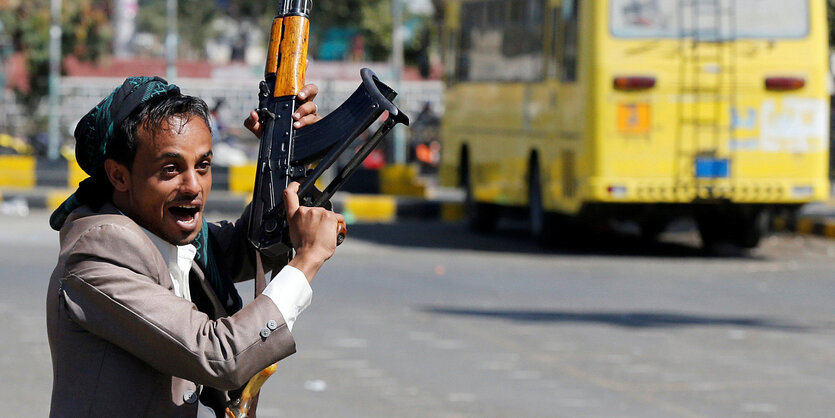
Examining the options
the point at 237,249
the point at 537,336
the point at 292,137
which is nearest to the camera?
the point at 292,137

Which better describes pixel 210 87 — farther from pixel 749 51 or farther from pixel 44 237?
pixel 749 51

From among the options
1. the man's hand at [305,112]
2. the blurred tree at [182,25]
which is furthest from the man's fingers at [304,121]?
the blurred tree at [182,25]

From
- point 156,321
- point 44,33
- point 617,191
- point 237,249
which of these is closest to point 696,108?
point 617,191

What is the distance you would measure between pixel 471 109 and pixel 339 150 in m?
15.8

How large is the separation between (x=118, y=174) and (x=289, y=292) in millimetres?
379

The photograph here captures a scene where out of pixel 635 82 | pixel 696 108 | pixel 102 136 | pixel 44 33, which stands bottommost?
pixel 102 136

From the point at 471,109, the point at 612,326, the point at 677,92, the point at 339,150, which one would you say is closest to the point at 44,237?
the point at 471,109

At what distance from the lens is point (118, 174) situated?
2.84m

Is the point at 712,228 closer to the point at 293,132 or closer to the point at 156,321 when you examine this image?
the point at 293,132

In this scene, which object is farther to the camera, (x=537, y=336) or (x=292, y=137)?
(x=537, y=336)

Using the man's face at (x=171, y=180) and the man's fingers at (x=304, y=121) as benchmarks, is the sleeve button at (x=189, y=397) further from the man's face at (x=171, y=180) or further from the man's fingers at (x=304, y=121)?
the man's fingers at (x=304, y=121)

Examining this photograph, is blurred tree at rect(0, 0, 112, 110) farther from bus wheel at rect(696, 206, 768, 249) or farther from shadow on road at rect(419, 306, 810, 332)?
shadow on road at rect(419, 306, 810, 332)

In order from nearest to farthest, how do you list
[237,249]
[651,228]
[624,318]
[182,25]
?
[237,249] → [624,318] → [651,228] → [182,25]

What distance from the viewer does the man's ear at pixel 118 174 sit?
9.28 feet
